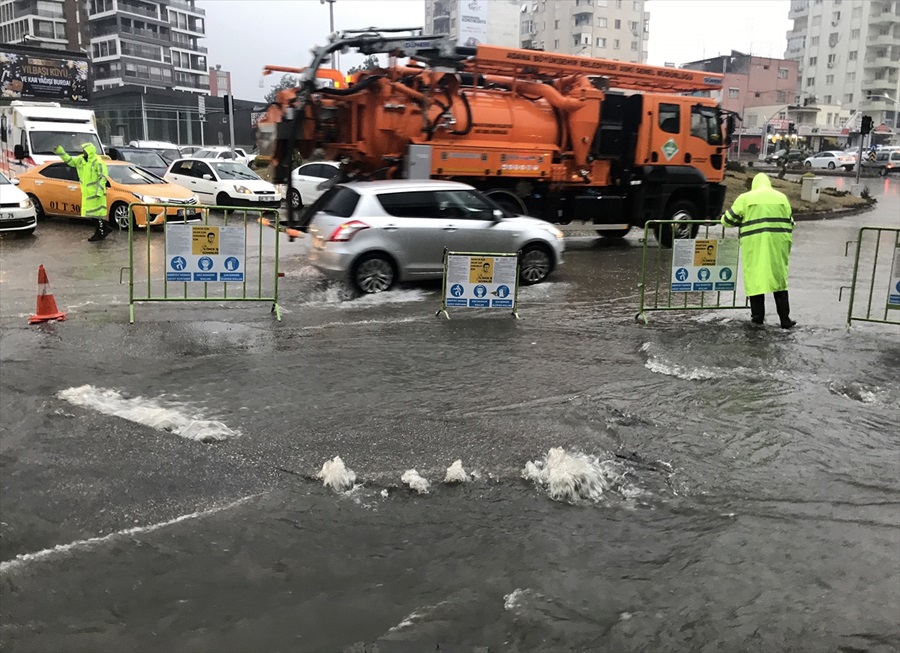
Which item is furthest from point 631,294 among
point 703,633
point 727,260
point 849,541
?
point 703,633

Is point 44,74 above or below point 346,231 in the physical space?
above

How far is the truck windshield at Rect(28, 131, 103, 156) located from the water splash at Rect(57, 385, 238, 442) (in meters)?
18.2

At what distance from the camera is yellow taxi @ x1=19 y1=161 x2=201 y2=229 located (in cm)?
1727

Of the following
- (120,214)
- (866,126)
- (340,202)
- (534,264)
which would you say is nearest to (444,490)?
(340,202)

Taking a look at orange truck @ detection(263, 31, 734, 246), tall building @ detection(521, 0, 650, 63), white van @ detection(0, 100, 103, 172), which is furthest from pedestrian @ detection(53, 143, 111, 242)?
tall building @ detection(521, 0, 650, 63)

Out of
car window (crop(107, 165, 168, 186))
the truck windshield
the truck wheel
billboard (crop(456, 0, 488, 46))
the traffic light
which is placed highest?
billboard (crop(456, 0, 488, 46))

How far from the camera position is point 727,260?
9.91 m

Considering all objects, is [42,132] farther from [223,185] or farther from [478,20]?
[478,20]

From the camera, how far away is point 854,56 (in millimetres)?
95438

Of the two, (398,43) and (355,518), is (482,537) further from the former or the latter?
(398,43)

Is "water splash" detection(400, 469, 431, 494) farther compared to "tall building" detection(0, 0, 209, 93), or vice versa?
"tall building" detection(0, 0, 209, 93)

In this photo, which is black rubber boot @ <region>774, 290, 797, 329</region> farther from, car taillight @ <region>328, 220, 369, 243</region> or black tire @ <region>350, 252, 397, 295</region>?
car taillight @ <region>328, 220, 369, 243</region>

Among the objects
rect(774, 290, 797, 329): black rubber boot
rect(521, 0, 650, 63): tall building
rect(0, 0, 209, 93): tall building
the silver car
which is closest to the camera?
rect(774, 290, 797, 329): black rubber boot

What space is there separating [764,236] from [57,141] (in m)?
20.4
